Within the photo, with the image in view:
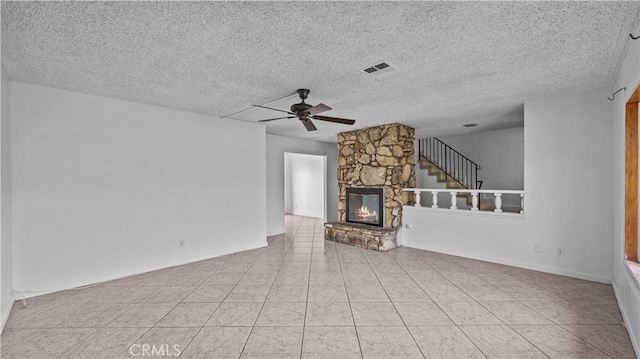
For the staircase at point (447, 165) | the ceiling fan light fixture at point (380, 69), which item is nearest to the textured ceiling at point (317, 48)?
the ceiling fan light fixture at point (380, 69)

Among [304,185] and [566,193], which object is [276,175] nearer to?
[304,185]

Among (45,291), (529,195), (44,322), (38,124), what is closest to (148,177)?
(38,124)

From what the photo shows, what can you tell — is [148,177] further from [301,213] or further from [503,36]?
[301,213]

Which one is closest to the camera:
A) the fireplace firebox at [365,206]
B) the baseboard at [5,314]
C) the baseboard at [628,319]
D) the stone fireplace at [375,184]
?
the baseboard at [628,319]

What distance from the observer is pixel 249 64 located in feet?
8.77

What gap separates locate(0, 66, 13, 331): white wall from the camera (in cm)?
263

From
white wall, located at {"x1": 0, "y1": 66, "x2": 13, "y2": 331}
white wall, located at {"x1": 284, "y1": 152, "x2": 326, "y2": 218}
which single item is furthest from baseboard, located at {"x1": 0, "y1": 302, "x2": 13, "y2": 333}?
white wall, located at {"x1": 284, "y1": 152, "x2": 326, "y2": 218}

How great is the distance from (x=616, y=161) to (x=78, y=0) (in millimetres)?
5170

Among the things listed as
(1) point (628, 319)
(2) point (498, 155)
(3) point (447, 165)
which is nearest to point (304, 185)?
(3) point (447, 165)

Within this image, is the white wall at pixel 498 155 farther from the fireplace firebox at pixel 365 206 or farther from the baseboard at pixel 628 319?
the baseboard at pixel 628 319

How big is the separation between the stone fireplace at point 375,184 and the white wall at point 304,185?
2824 mm

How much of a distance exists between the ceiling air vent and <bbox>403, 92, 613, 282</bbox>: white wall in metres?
2.64

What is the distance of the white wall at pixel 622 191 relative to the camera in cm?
214

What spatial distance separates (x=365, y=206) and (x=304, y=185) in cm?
415
